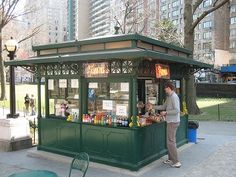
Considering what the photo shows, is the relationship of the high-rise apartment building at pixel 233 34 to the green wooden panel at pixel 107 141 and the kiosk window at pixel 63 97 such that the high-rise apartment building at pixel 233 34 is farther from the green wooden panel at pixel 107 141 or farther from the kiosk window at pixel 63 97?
the green wooden panel at pixel 107 141

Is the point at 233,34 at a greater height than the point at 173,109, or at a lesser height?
greater

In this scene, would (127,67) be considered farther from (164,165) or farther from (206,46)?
(206,46)

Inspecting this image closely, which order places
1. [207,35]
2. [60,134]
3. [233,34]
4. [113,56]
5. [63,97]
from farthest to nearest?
[207,35]
[233,34]
[63,97]
[60,134]
[113,56]

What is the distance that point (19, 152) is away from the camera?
34.9ft

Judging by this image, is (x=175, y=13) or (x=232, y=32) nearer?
(x=232, y=32)

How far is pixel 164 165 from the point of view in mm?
8938

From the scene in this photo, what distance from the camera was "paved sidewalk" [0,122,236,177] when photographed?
8259mm

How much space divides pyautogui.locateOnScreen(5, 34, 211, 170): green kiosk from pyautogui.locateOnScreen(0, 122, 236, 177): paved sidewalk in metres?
0.27

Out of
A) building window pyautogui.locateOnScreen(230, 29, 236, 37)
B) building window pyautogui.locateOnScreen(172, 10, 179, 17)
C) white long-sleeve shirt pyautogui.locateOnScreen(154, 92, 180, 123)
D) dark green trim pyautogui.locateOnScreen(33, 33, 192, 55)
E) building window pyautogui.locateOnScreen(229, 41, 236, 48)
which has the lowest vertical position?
white long-sleeve shirt pyautogui.locateOnScreen(154, 92, 180, 123)

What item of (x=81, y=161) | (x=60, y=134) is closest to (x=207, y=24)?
(x=60, y=134)

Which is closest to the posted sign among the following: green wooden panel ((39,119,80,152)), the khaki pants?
the khaki pants

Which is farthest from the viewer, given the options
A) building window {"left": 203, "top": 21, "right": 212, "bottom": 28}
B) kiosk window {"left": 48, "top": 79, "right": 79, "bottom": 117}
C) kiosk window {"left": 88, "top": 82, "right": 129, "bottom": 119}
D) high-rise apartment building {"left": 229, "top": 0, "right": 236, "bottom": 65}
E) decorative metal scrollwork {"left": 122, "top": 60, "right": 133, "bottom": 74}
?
building window {"left": 203, "top": 21, "right": 212, "bottom": 28}

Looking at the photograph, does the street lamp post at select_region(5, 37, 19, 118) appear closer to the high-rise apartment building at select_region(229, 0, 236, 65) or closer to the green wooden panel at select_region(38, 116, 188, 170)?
the green wooden panel at select_region(38, 116, 188, 170)

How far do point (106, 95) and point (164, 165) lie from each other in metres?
2.35
